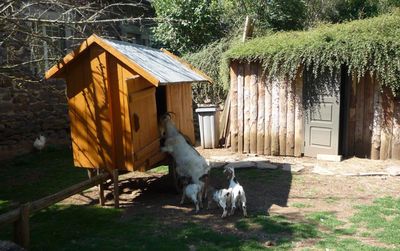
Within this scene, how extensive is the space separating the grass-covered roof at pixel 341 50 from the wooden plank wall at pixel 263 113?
369mm

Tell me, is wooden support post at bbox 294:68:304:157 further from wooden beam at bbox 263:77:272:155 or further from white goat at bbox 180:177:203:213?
white goat at bbox 180:177:203:213

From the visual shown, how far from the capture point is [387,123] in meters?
8.36

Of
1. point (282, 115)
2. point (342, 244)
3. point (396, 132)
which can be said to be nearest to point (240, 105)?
point (282, 115)

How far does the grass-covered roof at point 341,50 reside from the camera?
7852 mm

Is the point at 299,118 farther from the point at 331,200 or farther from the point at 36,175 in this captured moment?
the point at 36,175

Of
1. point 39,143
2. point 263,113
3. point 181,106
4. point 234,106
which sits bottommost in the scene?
point 39,143

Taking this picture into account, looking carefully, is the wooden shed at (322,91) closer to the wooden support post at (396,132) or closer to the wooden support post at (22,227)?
the wooden support post at (396,132)

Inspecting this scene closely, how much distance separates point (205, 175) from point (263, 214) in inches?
39.4

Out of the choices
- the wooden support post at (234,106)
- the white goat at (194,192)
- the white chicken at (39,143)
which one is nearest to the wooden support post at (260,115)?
the wooden support post at (234,106)

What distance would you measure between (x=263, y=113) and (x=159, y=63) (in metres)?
3.77

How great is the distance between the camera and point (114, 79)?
5.54 metres

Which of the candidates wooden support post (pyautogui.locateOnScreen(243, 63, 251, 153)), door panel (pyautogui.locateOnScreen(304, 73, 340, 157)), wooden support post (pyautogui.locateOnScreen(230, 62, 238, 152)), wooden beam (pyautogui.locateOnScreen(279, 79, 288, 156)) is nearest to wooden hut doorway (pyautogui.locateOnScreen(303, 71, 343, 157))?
door panel (pyautogui.locateOnScreen(304, 73, 340, 157))

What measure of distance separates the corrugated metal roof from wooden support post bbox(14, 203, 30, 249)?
231 cm

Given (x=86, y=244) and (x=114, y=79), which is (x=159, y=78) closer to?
(x=114, y=79)
